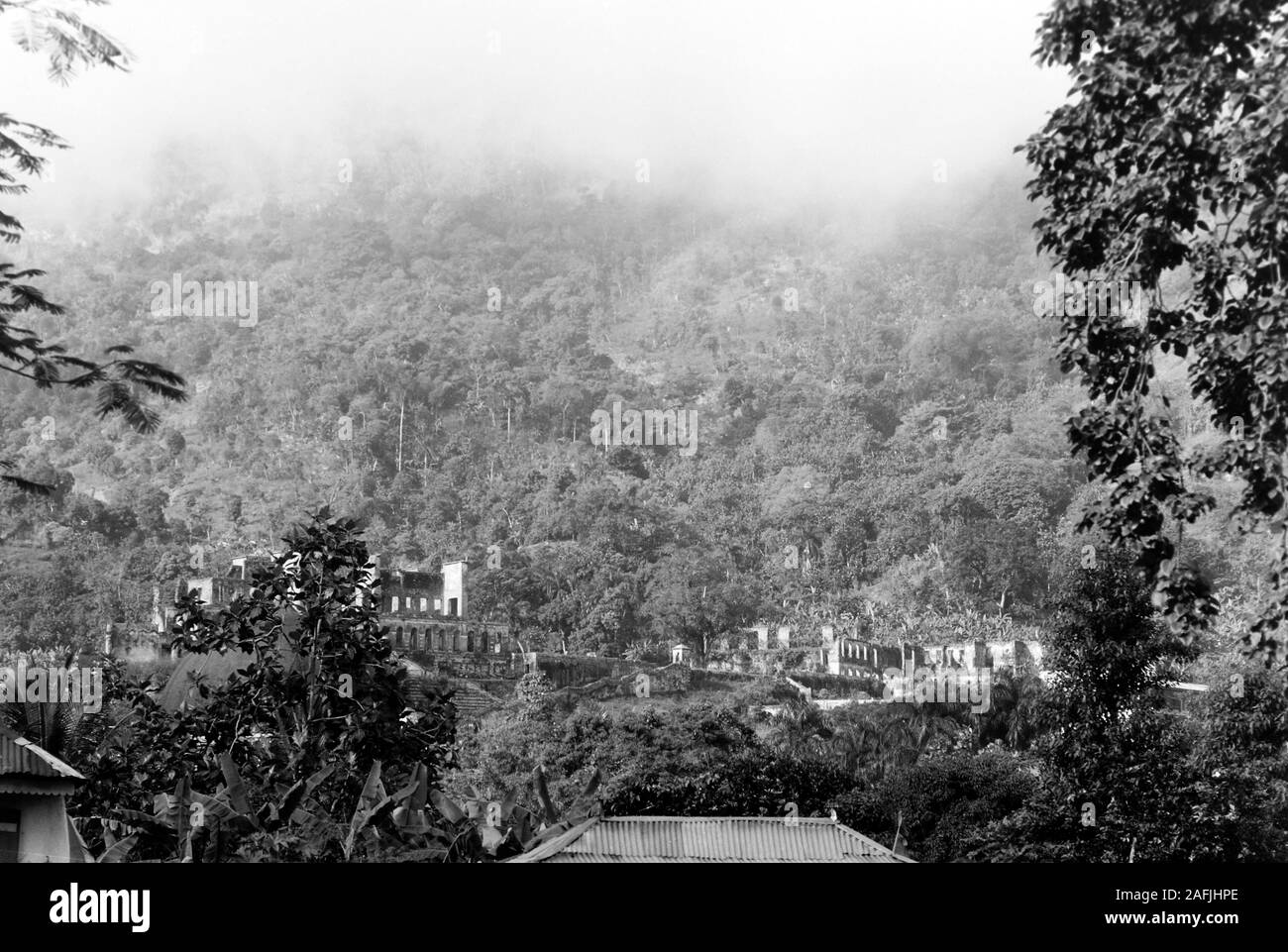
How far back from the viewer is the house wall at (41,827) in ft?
34.8

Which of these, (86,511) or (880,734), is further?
(86,511)

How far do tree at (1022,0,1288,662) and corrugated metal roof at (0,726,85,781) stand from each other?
6863mm

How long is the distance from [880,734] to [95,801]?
1600cm

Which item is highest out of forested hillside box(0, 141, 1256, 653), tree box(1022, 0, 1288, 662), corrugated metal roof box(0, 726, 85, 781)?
forested hillside box(0, 141, 1256, 653)

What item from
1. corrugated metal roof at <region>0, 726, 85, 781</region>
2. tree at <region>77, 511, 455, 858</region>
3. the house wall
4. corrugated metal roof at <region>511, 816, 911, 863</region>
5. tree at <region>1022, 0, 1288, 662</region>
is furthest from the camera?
corrugated metal roof at <region>511, 816, 911, 863</region>

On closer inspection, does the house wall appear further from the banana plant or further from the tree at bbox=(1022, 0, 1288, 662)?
the tree at bbox=(1022, 0, 1288, 662)

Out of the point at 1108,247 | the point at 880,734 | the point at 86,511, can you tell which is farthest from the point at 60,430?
the point at 1108,247

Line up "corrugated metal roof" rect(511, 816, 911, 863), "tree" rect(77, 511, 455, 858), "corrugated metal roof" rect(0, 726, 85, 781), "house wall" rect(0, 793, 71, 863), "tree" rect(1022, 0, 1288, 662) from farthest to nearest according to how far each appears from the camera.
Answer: "corrugated metal roof" rect(511, 816, 911, 863) → "tree" rect(77, 511, 455, 858) → "house wall" rect(0, 793, 71, 863) → "corrugated metal roof" rect(0, 726, 85, 781) → "tree" rect(1022, 0, 1288, 662)

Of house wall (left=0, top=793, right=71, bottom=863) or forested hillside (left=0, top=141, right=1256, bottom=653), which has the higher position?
forested hillside (left=0, top=141, right=1256, bottom=653)

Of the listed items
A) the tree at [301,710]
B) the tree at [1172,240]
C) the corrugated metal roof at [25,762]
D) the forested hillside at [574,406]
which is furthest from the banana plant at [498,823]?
the forested hillside at [574,406]

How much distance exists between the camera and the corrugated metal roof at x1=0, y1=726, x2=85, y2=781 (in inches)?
407

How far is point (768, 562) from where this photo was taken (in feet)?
146

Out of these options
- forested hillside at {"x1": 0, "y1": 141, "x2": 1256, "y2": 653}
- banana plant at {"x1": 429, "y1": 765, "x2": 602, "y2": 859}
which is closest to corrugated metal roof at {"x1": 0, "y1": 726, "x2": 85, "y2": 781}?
banana plant at {"x1": 429, "y1": 765, "x2": 602, "y2": 859}

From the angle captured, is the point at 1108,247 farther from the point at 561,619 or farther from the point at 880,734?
the point at 561,619
